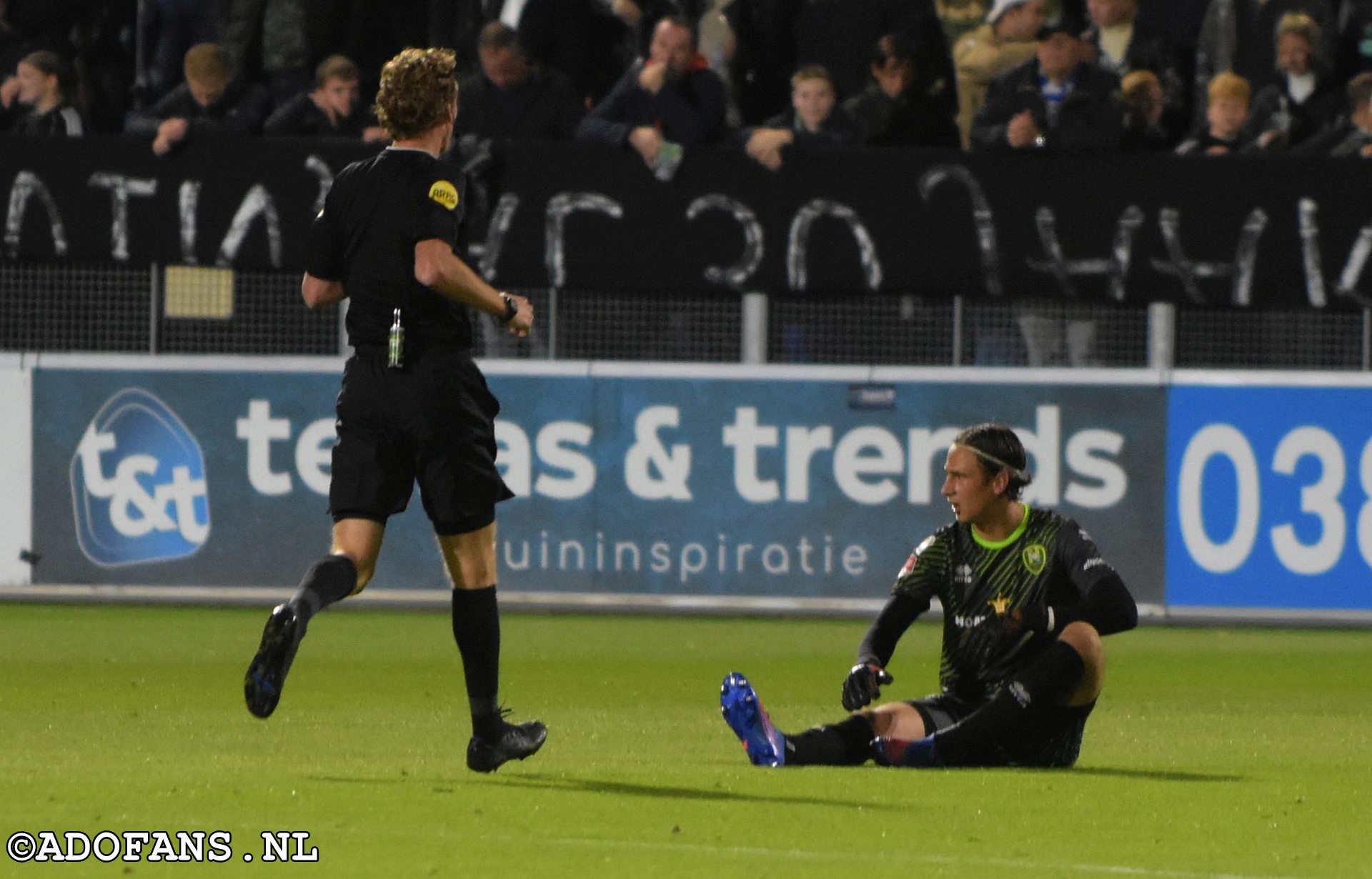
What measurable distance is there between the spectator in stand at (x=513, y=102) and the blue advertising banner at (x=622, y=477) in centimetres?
144

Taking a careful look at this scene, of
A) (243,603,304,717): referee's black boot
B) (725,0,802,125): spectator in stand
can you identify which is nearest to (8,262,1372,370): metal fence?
(725,0,802,125): spectator in stand

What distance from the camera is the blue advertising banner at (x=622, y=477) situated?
14.2m

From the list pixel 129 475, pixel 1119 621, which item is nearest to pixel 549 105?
pixel 129 475

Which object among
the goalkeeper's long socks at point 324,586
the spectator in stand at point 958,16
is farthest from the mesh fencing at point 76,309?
the goalkeeper's long socks at point 324,586

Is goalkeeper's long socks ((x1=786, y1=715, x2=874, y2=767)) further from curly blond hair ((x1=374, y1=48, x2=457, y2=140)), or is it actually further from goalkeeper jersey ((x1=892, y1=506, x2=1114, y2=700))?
curly blond hair ((x1=374, y1=48, x2=457, y2=140))

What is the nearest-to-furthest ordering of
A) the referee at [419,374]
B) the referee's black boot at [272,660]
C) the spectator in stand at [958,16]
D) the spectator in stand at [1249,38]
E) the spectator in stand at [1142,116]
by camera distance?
the referee's black boot at [272,660] < the referee at [419,374] < the spectator in stand at [1142,116] < the spectator in stand at [1249,38] < the spectator in stand at [958,16]

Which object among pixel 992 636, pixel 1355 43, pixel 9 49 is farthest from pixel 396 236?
pixel 9 49

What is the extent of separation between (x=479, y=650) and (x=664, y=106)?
7.86 m

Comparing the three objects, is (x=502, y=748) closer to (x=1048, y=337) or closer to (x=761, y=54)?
(x=1048, y=337)

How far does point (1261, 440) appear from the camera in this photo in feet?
46.2

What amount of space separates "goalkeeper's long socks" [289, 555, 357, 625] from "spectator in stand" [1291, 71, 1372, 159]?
8.69 meters

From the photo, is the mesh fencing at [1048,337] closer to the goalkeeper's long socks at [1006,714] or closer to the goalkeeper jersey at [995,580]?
the goalkeeper jersey at [995,580]

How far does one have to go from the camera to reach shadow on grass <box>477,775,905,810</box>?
6.46 metres

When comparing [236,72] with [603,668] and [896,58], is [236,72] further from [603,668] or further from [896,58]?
[603,668]
